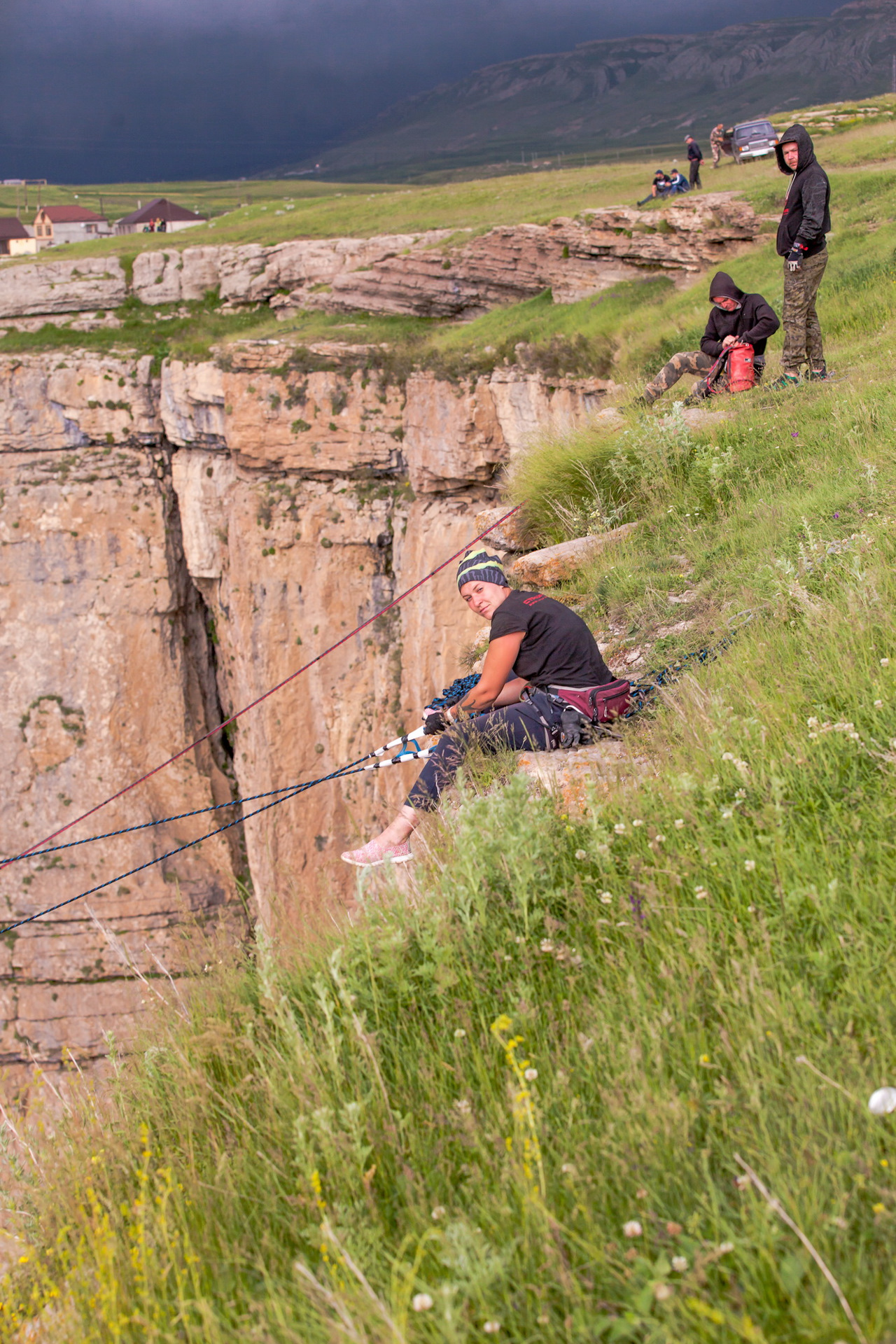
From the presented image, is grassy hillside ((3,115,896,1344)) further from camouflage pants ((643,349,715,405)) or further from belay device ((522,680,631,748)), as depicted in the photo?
camouflage pants ((643,349,715,405))

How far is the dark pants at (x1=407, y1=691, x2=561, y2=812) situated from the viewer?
4.25m

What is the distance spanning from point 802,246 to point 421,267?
1399cm

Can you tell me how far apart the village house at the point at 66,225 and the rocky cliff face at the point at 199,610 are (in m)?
58.2

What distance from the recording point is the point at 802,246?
309 inches

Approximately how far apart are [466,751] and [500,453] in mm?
14026

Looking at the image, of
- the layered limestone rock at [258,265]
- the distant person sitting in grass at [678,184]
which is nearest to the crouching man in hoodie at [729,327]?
the layered limestone rock at [258,265]

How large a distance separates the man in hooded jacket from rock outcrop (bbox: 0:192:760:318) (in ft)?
24.3

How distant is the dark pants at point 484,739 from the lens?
4254mm

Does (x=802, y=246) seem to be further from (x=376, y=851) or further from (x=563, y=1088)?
(x=563, y=1088)

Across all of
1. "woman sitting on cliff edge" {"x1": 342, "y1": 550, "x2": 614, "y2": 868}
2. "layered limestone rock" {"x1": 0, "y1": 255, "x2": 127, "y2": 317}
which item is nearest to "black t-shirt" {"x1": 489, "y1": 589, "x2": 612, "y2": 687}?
"woman sitting on cliff edge" {"x1": 342, "y1": 550, "x2": 614, "y2": 868}

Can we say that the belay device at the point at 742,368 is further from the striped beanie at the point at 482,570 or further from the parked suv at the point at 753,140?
the parked suv at the point at 753,140

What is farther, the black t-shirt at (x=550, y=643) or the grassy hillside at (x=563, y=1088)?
the black t-shirt at (x=550, y=643)

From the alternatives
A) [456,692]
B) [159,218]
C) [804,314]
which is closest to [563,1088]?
[456,692]

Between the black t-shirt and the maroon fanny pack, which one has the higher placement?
the black t-shirt
